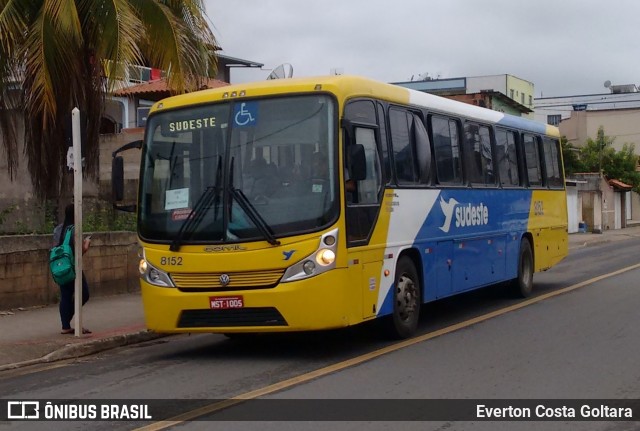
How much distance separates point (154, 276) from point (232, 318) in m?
1.13

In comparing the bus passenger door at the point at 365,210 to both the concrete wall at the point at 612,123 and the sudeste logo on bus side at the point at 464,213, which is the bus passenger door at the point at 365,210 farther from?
the concrete wall at the point at 612,123

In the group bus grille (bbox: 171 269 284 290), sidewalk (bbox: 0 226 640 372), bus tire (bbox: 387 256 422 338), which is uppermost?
bus grille (bbox: 171 269 284 290)

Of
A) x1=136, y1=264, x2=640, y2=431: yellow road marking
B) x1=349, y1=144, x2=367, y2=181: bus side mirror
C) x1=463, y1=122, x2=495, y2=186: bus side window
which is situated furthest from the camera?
x1=463, y1=122, x2=495, y2=186: bus side window

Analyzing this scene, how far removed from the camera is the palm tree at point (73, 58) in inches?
540

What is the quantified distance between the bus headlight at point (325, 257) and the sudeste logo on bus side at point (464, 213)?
10.6 feet

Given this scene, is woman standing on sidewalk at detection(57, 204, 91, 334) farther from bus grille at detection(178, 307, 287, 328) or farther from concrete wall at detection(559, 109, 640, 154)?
concrete wall at detection(559, 109, 640, 154)

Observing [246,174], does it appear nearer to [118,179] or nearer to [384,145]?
[118,179]

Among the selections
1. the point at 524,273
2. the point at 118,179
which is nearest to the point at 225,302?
the point at 118,179

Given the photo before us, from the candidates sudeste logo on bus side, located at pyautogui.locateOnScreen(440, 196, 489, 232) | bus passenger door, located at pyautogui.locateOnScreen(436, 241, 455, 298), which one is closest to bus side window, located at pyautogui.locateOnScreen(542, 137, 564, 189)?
sudeste logo on bus side, located at pyautogui.locateOnScreen(440, 196, 489, 232)

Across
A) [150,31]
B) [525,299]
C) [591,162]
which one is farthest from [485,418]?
[591,162]

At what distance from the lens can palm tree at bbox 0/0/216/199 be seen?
13719 mm

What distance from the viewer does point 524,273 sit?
15977 mm

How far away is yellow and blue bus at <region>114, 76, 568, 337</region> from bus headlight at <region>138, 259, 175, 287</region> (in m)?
0.02

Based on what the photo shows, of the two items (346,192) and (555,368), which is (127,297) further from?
(555,368)
